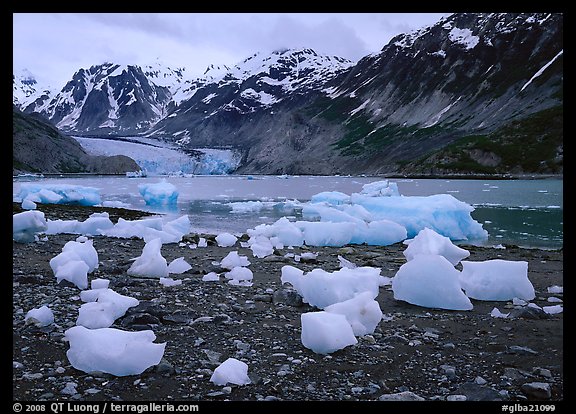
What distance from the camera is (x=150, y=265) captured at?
9211 mm

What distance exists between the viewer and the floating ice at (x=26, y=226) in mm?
12758

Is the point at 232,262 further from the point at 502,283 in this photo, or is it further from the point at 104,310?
the point at 502,283

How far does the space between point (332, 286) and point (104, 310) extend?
3.21 metres

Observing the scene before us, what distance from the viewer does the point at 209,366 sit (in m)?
4.93

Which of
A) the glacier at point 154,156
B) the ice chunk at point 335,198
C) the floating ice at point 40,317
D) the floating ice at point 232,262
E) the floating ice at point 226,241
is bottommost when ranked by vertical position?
the floating ice at point 40,317

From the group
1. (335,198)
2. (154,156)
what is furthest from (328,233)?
(154,156)

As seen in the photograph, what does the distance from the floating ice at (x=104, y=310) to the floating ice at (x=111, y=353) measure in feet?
3.30

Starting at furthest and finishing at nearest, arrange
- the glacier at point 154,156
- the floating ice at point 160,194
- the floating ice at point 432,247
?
the glacier at point 154,156, the floating ice at point 160,194, the floating ice at point 432,247

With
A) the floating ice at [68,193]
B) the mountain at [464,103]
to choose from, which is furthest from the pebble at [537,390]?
the mountain at [464,103]

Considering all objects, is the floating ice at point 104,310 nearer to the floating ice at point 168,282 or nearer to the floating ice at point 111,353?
the floating ice at point 111,353

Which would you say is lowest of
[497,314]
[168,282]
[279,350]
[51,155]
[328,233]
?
[279,350]

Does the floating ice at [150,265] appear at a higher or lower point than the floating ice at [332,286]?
higher

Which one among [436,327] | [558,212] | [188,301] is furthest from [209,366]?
[558,212]
